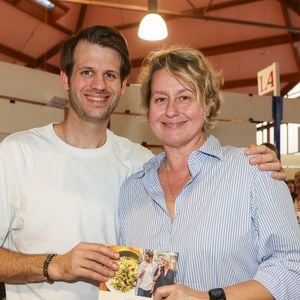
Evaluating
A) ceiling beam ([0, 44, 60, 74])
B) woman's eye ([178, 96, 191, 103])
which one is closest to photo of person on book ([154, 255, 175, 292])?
woman's eye ([178, 96, 191, 103])

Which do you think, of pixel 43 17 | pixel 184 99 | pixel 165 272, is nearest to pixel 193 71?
pixel 184 99

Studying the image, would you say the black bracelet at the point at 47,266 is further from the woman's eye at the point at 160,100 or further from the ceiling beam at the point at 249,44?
the ceiling beam at the point at 249,44

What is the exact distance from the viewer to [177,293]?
1.48 metres

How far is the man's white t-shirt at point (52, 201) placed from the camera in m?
1.95

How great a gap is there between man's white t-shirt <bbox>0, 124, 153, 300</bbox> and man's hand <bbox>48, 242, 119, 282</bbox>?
28cm

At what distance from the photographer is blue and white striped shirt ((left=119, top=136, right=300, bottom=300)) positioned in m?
1.61

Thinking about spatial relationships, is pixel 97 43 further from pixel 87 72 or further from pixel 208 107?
pixel 208 107

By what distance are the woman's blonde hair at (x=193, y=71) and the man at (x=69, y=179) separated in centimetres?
26

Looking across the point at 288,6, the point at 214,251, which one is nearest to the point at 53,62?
the point at 288,6

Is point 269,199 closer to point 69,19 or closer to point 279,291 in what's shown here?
point 279,291

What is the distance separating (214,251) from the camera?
1662 mm

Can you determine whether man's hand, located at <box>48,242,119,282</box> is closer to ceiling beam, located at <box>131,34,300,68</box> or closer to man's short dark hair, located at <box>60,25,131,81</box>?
man's short dark hair, located at <box>60,25,131,81</box>

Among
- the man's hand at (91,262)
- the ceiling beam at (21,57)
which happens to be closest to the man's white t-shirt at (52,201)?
the man's hand at (91,262)

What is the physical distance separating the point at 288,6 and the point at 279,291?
9572 millimetres
